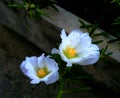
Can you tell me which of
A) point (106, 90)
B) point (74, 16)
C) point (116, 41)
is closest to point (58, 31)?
point (74, 16)

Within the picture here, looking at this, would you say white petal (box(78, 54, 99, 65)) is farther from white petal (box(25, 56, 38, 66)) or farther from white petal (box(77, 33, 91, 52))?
white petal (box(25, 56, 38, 66))

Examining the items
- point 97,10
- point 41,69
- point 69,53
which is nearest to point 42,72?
point 41,69

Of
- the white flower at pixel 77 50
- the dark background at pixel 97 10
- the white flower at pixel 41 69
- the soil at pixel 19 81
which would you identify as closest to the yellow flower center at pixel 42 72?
the white flower at pixel 41 69

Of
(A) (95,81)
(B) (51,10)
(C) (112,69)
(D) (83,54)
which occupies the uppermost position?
(D) (83,54)

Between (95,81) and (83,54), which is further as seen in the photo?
(95,81)

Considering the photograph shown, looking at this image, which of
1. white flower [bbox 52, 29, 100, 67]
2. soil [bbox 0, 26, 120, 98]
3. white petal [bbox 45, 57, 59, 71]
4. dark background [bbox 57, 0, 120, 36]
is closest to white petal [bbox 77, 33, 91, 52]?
white flower [bbox 52, 29, 100, 67]

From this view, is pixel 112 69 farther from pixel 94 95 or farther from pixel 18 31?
pixel 18 31

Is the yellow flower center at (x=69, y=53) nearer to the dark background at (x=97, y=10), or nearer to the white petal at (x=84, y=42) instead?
the white petal at (x=84, y=42)
